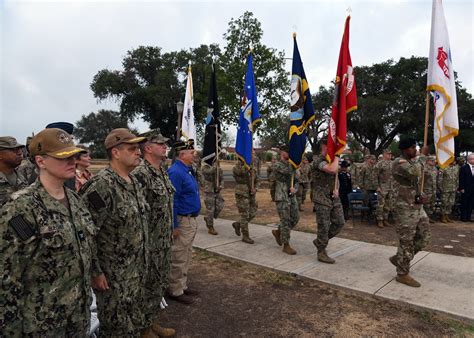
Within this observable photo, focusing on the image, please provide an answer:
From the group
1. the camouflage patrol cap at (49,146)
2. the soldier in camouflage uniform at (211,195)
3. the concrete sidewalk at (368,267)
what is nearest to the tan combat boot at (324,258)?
the concrete sidewalk at (368,267)

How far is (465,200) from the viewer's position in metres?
10.1

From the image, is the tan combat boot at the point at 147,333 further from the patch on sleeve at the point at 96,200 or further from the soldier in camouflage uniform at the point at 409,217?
the soldier in camouflage uniform at the point at 409,217

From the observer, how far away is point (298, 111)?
622 centimetres

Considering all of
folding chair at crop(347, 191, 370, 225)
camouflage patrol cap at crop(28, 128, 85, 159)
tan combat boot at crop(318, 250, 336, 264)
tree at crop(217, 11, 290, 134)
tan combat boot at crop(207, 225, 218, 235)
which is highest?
tree at crop(217, 11, 290, 134)

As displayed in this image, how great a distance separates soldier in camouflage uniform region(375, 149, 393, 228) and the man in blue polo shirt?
664 centimetres

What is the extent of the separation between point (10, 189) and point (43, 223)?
2389mm

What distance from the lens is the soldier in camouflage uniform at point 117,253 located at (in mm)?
2535

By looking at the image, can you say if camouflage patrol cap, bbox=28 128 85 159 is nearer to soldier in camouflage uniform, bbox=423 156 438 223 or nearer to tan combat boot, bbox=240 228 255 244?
tan combat boot, bbox=240 228 255 244

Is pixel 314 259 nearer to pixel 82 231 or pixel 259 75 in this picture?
pixel 82 231

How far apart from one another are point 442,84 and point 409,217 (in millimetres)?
2214

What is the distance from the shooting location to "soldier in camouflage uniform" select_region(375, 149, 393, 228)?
29.7 ft

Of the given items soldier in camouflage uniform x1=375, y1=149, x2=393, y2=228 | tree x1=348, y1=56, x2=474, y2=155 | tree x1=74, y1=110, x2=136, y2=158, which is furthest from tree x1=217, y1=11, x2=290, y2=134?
tree x1=74, y1=110, x2=136, y2=158

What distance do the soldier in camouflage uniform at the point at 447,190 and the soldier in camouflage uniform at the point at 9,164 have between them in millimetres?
11011

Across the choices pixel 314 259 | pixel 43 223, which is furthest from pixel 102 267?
pixel 314 259
